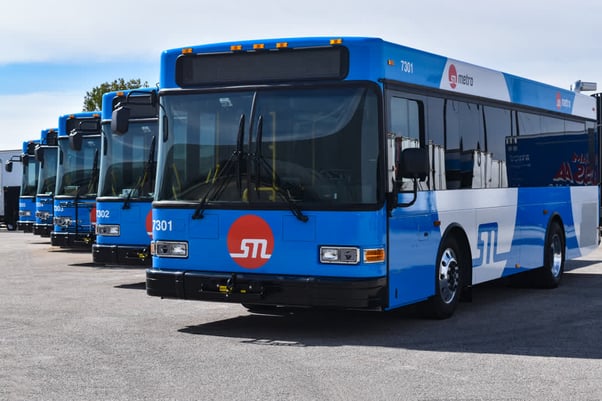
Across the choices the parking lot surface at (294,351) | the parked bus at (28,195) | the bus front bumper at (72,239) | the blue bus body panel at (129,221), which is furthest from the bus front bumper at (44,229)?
the parking lot surface at (294,351)

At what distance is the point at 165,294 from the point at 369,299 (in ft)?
7.27

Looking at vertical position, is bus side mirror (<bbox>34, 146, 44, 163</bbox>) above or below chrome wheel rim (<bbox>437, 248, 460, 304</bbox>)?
above

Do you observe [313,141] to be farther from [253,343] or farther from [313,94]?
[253,343]

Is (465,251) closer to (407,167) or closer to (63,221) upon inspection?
(407,167)

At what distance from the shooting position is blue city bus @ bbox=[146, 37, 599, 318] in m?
9.49

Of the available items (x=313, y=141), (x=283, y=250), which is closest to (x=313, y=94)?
(x=313, y=141)

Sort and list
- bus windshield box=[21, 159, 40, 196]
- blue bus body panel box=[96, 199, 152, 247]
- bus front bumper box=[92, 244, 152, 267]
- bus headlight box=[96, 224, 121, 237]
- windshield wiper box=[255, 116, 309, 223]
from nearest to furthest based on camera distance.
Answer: windshield wiper box=[255, 116, 309, 223]
bus front bumper box=[92, 244, 152, 267]
blue bus body panel box=[96, 199, 152, 247]
bus headlight box=[96, 224, 121, 237]
bus windshield box=[21, 159, 40, 196]

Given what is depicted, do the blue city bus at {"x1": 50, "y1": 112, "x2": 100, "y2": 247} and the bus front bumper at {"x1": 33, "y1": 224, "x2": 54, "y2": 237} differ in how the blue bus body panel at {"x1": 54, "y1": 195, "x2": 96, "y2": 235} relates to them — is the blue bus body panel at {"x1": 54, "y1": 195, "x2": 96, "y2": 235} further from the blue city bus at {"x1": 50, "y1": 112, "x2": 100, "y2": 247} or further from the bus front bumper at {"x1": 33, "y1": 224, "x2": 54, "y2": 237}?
the bus front bumper at {"x1": 33, "y1": 224, "x2": 54, "y2": 237}

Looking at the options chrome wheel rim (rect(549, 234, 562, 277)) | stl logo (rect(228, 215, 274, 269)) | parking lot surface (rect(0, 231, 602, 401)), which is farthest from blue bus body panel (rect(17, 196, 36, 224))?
stl logo (rect(228, 215, 274, 269))

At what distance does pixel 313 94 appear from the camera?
9664 mm

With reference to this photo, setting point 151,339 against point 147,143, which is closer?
point 151,339

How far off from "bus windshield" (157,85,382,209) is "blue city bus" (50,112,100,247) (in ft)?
29.7

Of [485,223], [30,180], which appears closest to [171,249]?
[485,223]

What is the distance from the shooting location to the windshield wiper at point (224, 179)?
9.85 m
